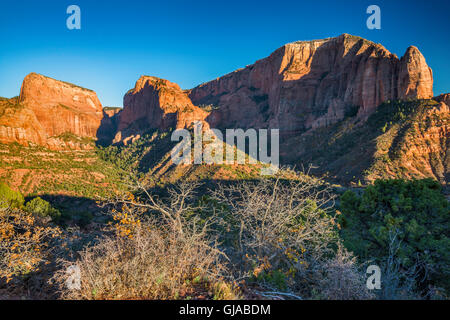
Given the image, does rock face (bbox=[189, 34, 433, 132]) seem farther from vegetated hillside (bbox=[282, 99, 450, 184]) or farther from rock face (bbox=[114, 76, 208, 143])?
rock face (bbox=[114, 76, 208, 143])

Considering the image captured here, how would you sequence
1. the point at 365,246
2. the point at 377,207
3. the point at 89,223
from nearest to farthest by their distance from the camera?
the point at 365,246, the point at 377,207, the point at 89,223

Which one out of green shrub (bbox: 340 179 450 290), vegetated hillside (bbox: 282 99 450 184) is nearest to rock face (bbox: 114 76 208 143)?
vegetated hillside (bbox: 282 99 450 184)

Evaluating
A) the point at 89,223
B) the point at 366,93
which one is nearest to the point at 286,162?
the point at 366,93

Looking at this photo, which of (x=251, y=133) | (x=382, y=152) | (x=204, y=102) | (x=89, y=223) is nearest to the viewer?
(x=89, y=223)

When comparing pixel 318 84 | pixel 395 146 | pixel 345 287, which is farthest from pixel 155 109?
pixel 345 287

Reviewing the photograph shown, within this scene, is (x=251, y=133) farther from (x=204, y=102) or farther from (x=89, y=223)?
(x=89, y=223)

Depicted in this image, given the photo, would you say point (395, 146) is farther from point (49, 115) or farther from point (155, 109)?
point (49, 115)
